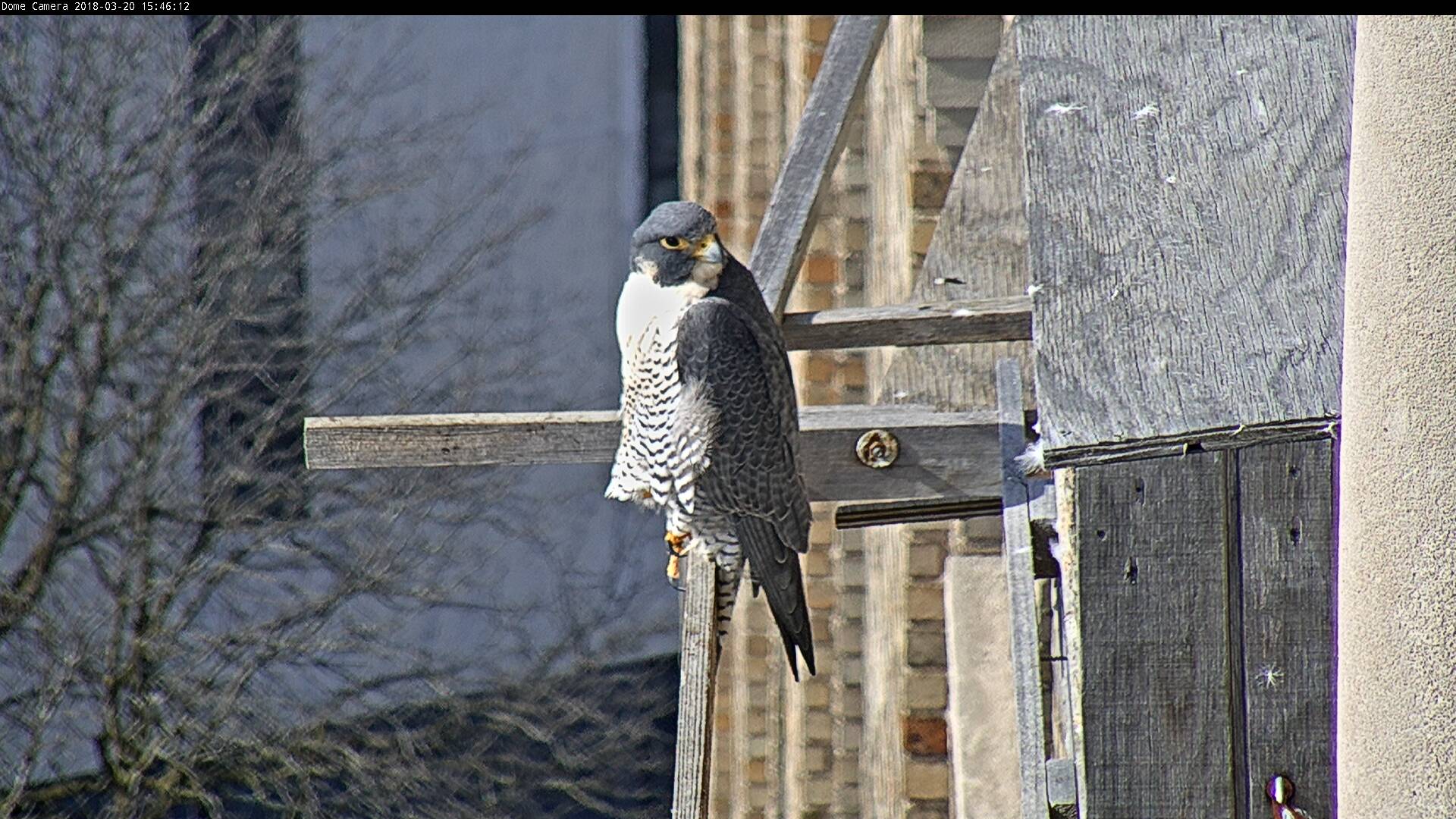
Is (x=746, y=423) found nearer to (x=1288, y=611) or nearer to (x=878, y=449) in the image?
(x=878, y=449)

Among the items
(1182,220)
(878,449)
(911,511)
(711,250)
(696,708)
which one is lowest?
(696,708)

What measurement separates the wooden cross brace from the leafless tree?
2733 mm

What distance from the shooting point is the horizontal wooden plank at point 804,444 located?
2.89m

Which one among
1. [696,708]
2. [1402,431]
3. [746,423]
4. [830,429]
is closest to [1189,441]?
[1402,431]

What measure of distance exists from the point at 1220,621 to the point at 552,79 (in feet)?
17.4

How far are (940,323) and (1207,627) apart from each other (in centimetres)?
139

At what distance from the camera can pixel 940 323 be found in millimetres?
3053

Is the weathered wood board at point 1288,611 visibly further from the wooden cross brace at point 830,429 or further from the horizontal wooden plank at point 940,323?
the horizontal wooden plank at point 940,323

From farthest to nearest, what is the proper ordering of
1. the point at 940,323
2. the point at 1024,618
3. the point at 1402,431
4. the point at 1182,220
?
the point at 940,323, the point at 1024,618, the point at 1182,220, the point at 1402,431

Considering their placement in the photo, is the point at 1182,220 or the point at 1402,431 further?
the point at 1182,220

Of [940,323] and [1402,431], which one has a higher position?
[940,323]

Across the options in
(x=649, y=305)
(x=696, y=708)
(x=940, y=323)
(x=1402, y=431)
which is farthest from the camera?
(x=649, y=305)

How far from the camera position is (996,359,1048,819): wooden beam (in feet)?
7.38

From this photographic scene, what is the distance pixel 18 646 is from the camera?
561 cm
